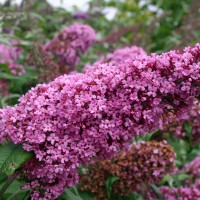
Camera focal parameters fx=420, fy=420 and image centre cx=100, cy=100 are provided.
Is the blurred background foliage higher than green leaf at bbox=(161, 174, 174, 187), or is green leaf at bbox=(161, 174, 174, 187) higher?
the blurred background foliage

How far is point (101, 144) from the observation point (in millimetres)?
2262

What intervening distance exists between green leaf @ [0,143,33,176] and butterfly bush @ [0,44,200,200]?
4cm

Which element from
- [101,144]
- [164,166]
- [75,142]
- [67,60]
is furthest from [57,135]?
[67,60]

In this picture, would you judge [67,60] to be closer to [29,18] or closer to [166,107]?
[29,18]

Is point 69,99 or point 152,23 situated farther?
point 152,23

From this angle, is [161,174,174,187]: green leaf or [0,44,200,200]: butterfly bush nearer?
[0,44,200,200]: butterfly bush

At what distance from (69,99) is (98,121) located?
0.64 ft

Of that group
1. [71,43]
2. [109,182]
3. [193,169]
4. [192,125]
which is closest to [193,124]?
[192,125]

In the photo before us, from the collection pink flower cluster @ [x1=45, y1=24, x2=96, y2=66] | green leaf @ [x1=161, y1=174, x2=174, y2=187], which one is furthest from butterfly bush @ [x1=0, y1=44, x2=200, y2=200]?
pink flower cluster @ [x1=45, y1=24, x2=96, y2=66]

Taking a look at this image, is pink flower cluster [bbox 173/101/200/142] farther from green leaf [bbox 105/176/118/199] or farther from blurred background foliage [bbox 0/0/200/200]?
green leaf [bbox 105/176/118/199]

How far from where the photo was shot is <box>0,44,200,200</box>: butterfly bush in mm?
2191

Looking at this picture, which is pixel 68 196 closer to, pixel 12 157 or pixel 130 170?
pixel 12 157

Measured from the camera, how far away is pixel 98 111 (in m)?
2.20

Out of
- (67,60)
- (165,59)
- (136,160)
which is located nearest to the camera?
(165,59)
